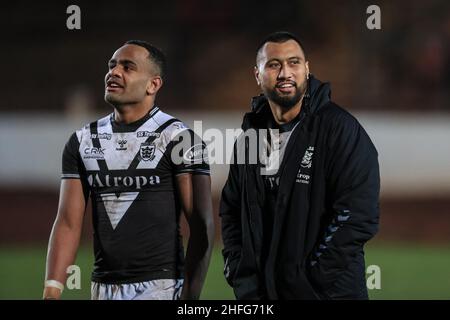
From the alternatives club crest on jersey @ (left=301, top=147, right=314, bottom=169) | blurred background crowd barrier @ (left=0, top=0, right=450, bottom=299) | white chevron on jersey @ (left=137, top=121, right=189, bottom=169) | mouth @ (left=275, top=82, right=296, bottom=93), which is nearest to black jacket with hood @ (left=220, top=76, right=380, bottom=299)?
club crest on jersey @ (left=301, top=147, right=314, bottom=169)

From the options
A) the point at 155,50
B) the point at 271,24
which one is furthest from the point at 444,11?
the point at 155,50

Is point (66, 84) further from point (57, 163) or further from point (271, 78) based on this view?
point (271, 78)

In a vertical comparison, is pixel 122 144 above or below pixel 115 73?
below

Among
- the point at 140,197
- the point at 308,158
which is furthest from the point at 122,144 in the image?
the point at 308,158

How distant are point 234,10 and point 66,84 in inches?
154

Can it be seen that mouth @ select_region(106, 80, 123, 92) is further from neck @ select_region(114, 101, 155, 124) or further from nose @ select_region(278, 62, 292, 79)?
nose @ select_region(278, 62, 292, 79)

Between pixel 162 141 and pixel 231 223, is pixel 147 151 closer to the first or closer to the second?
pixel 162 141

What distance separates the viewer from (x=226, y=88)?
61.4 ft

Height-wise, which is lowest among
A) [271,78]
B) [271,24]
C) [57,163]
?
[57,163]

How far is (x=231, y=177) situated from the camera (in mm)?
4445

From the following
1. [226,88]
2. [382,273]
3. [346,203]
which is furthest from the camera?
[226,88]

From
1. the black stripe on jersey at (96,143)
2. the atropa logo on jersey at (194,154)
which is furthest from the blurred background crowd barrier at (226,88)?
the atropa logo on jersey at (194,154)

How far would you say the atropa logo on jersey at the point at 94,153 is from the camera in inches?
177

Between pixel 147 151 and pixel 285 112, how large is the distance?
71 cm
